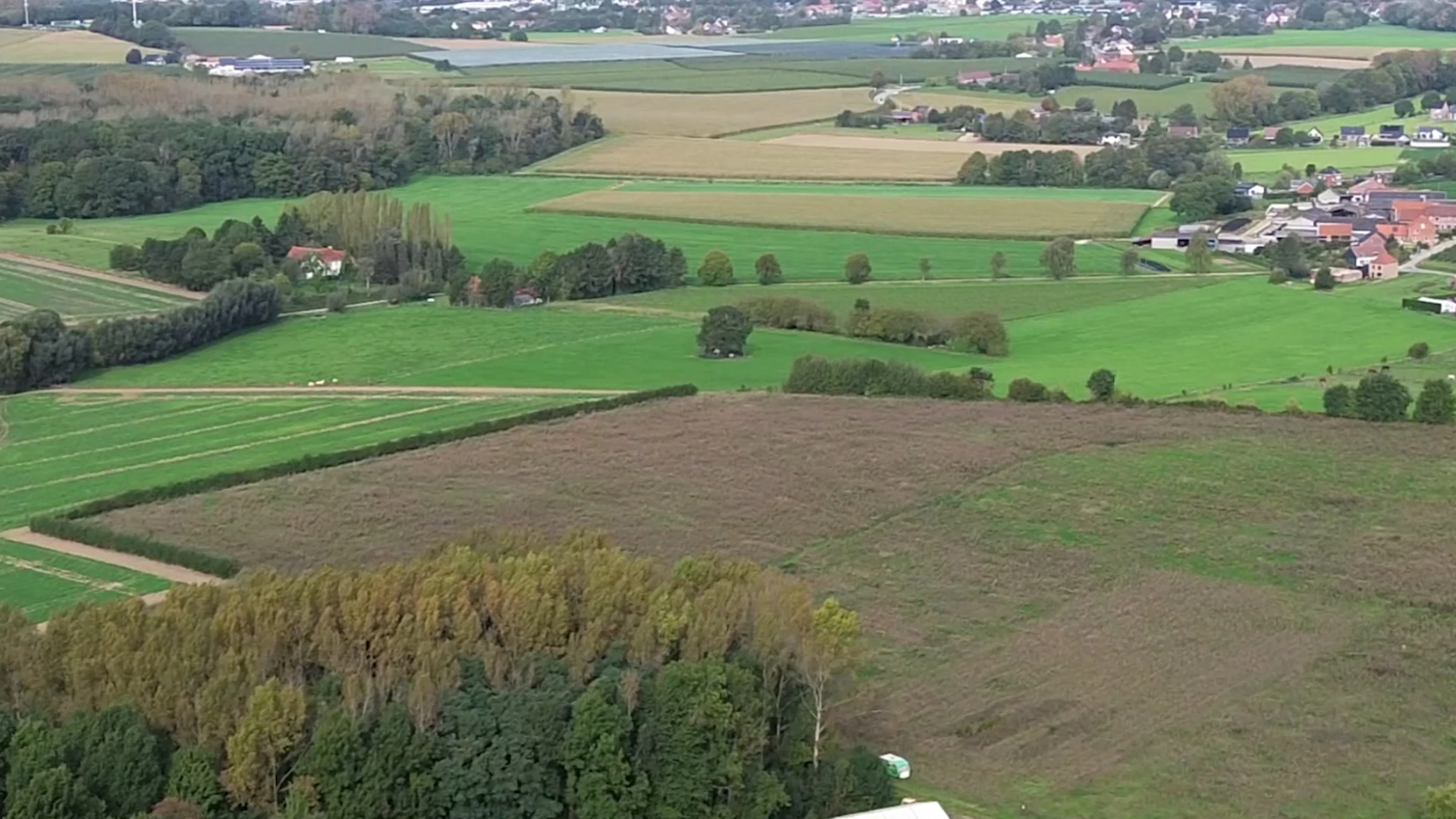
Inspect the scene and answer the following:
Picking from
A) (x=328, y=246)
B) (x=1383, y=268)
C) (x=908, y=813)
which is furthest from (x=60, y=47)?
(x=908, y=813)

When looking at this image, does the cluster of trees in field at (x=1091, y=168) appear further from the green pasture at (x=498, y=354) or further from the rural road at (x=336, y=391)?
the rural road at (x=336, y=391)

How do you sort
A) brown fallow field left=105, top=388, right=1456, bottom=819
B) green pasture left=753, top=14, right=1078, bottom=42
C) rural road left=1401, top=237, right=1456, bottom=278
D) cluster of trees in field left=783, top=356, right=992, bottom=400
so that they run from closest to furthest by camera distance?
brown fallow field left=105, top=388, right=1456, bottom=819 < cluster of trees in field left=783, top=356, right=992, bottom=400 < rural road left=1401, top=237, right=1456, bottom=278 < green pasture left=753, top=14, right=1078, bottom=42

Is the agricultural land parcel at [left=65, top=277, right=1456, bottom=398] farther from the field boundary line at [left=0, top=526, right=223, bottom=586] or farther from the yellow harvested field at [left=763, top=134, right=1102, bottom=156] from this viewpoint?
the yellow harvested field at [left=763, top=134, right=1102, bottom=156]

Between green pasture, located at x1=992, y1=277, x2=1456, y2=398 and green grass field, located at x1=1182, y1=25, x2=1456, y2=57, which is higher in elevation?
green grass field, located at x1=1182, y1=25, x2=1456, y2=57

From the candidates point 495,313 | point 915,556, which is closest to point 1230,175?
point 495,313

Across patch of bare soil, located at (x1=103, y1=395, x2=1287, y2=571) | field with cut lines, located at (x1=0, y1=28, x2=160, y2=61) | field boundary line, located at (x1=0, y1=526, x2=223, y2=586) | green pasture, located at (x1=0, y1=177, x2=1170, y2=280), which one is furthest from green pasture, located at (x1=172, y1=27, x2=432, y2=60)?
field boundary line, located at (x1=0, y1=526, x2=223, y2=586)

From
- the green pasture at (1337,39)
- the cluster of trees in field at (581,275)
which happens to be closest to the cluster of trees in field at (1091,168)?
the cluster of trees in field at (581,275)

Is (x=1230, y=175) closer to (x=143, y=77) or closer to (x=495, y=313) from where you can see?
(x=495, y=313)
